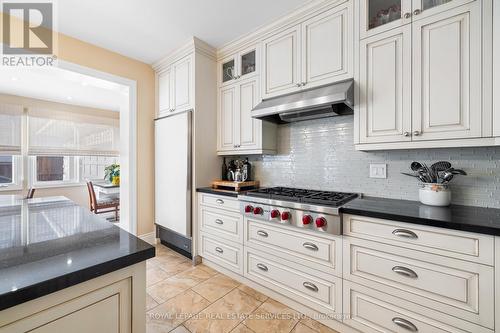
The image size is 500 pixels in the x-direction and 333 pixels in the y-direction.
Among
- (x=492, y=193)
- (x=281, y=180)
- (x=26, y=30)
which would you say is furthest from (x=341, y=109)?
(x=26, y=30)

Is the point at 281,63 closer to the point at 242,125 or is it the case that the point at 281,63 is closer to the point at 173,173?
the point at 242,125

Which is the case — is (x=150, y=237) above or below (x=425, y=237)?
below

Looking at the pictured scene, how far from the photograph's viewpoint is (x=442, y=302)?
1184mm

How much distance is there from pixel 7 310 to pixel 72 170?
5.94m

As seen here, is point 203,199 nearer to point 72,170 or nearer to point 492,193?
point 492,193

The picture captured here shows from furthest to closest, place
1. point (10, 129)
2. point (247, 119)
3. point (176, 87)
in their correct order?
1. point (10, 129)
2. point (176, 87)
3. point (247, 119)

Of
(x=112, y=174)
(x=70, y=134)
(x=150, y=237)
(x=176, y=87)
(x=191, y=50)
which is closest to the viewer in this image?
(x=191, y=50)

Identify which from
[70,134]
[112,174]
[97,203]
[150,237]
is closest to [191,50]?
[150,237]

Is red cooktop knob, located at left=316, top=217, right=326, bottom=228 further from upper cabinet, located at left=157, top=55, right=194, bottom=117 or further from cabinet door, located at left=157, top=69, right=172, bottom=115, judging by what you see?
cabinet door, located at left=157, top=69, right=172, bottom=115

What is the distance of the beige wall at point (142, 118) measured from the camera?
2861 millimetres

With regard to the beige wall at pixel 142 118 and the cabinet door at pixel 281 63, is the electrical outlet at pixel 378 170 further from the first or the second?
the beige wall at pixel 142 118

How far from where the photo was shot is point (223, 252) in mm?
2322

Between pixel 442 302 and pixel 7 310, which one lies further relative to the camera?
pixel 442 302

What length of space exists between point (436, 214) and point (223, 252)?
6.04 feet
